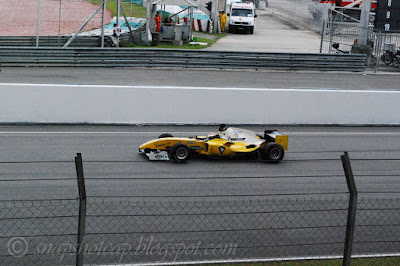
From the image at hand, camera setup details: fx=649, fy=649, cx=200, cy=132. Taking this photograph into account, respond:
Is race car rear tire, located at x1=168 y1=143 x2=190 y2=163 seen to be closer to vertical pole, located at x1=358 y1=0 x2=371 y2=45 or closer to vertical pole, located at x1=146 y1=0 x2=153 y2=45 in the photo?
vertical pole, located at x1=358 y1=0 x2=371 y2=45

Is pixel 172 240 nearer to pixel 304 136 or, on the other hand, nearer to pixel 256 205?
pixel 256 205

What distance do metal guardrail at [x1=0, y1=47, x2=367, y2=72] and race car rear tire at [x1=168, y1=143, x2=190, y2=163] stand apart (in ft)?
49.2

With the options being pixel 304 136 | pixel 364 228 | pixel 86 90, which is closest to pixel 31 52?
pixel 86 90

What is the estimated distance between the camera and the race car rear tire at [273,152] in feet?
39.9

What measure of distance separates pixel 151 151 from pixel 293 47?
86.2 feet

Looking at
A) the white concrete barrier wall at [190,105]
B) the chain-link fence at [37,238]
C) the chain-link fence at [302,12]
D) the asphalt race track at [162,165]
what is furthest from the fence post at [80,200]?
the chain-link fence at [302,12]

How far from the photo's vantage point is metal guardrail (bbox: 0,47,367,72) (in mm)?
25406

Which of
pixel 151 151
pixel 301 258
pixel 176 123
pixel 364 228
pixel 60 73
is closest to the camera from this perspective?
pixel 301 258

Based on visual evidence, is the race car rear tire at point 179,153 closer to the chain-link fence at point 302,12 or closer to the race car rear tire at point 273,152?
the race car rear tire at point 273,152

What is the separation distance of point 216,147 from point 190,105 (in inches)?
162

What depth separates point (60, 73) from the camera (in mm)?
24422

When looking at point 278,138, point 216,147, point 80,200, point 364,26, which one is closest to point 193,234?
point 80,200

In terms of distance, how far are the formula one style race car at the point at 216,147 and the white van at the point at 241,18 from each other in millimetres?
32691

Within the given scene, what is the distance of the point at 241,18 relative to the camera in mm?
44656
